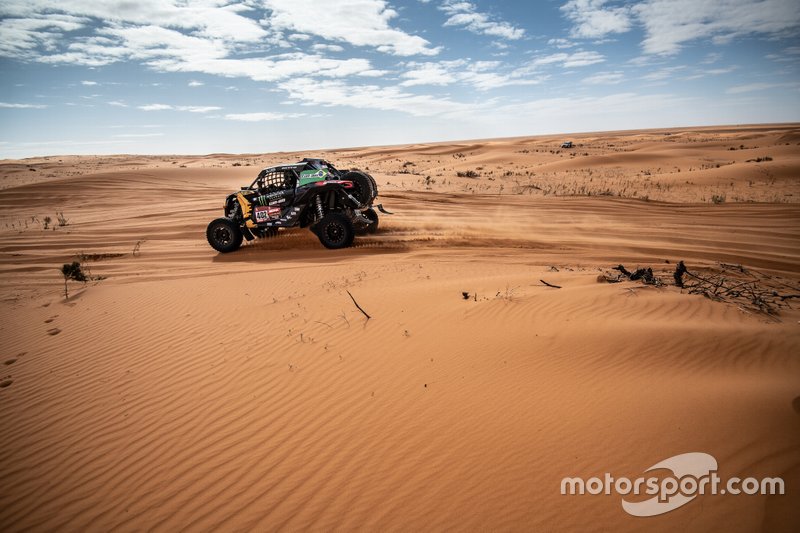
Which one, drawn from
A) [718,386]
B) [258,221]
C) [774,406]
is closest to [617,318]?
[718,386]

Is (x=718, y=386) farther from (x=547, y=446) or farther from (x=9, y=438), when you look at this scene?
(x=9, y=438)

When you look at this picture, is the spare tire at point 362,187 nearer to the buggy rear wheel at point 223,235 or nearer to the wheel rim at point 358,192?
the wheel rim at point 358,192

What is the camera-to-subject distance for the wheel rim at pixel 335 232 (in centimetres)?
990

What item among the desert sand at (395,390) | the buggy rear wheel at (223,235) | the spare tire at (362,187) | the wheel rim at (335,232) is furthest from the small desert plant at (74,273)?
the spare tire at (362,187)

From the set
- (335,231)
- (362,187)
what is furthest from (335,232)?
(362,187)

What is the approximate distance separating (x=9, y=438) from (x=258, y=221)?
274 inches

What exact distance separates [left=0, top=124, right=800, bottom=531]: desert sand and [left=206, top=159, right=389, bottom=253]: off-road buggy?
1043 millimetres

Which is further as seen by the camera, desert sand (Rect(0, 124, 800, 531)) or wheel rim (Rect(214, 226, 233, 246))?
wheel rim (Rect(214, 226, 233, 246))

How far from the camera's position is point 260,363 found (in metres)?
4.80

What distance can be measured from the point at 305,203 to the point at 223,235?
101 inches

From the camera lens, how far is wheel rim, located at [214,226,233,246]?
34.1ft

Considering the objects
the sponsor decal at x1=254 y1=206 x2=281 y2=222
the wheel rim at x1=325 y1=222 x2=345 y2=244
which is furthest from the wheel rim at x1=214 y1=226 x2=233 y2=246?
the wheel rim at x1=325 y1=222 x2=345 y2=244

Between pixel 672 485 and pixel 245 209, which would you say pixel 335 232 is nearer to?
pixel 245 209

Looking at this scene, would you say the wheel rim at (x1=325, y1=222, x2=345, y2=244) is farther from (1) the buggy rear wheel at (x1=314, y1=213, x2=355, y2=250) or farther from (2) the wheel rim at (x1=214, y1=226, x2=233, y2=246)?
(2) the wheel rim at (x1=214, y1=226, x2=233, y2=246)
